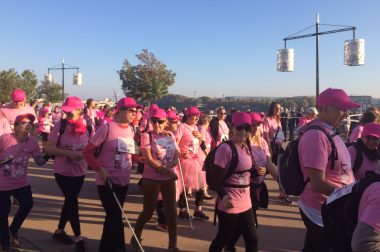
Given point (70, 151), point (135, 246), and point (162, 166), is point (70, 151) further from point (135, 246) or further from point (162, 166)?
point (135, 246)

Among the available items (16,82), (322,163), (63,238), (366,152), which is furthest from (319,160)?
(16,82)

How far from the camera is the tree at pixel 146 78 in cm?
3203

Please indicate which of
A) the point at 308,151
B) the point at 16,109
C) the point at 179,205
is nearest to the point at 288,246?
the point at 179,205

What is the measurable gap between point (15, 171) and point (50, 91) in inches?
1816

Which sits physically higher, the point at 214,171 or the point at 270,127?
the point at 270,127

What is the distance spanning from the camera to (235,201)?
13.8 feet

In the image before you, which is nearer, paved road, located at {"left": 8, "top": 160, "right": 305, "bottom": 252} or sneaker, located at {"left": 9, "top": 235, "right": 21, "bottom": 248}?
sneaker, located at {"left": 9, "top": 235, "right": 21, "bottom": 248}

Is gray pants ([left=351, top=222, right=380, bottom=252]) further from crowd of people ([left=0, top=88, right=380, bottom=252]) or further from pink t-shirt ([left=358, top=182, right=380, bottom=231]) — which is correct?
crowd of people ([left=0, top=88, right=380, bottom=252])

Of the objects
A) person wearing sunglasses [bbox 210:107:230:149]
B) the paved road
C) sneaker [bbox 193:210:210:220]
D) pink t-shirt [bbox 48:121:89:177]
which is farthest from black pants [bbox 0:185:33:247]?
person wearing sunglasses [bbox 210:107:230:149]

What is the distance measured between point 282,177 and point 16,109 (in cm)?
550

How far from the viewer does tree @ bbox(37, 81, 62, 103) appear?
1903 inches

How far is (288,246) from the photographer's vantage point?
224 inches

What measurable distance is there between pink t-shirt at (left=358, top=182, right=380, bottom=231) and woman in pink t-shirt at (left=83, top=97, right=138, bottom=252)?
126 inches

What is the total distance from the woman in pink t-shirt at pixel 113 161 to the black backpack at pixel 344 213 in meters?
2.85
